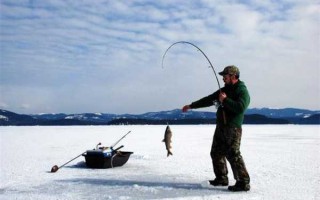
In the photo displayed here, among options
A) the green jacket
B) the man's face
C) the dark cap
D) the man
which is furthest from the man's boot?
the dark cap

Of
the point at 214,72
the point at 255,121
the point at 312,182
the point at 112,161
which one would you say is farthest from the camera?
the point at 255,121

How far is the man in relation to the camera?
5.73 meters

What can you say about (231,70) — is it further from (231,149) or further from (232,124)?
(231,149)

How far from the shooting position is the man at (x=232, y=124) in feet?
18.8

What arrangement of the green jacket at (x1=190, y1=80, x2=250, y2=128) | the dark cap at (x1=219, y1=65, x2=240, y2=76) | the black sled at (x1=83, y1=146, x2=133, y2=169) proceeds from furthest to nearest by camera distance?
the black sled at (x1=83, y1=146, x2=133, y2=169) < the dark cap at (x1=219, y1=65, x2=240, y2=76) < the green jacket at (x1=190, y1=80, x2=250, y2=128)

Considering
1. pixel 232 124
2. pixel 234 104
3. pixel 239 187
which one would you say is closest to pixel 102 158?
pixel 239 187

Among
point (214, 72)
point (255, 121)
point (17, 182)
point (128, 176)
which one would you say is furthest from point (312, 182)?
point (255, 121)

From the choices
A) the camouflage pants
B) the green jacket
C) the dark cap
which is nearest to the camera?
the green jacket

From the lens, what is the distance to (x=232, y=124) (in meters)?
5.84

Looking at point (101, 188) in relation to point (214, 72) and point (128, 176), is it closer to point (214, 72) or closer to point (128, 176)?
point (128, 176)

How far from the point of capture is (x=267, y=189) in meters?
6.38

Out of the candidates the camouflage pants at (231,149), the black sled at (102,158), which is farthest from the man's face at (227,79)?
the black sled at (102,158)

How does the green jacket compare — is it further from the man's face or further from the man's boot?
the man's boot

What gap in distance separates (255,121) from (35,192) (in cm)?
15442
